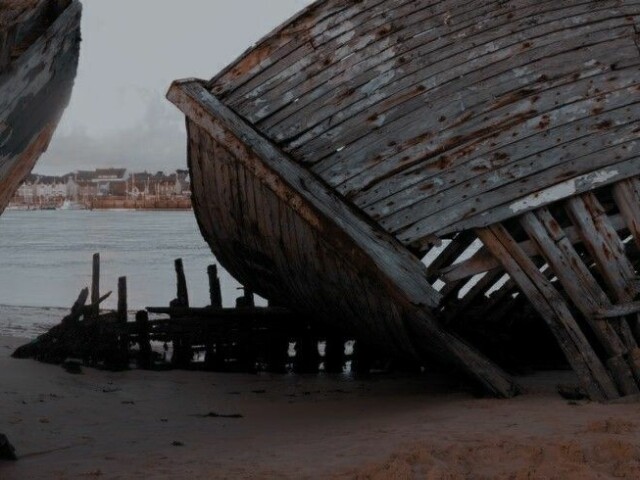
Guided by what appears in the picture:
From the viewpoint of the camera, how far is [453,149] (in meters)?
6.16

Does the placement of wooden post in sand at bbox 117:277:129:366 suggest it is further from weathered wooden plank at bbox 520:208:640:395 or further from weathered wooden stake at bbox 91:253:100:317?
weathered wooden plank at bbox 520:208:640:395

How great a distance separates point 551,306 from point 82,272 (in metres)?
29.3

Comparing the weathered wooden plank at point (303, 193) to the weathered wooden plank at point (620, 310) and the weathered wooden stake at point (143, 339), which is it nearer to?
the weathered wooden plank at point (620, 310)

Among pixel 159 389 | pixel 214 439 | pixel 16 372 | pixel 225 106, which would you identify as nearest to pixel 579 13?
pixel 225 106

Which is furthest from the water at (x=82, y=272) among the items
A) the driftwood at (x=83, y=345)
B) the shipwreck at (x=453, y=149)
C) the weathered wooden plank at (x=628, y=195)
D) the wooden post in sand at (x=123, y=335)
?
the weathered wooden plank at (x=628, y=195)

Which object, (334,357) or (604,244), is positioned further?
(334,357)

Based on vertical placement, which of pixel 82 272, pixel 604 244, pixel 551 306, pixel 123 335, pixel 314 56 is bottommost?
pixel 82 272

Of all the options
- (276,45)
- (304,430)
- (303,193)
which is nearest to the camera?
(303,193)

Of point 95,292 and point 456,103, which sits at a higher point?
point 456,103

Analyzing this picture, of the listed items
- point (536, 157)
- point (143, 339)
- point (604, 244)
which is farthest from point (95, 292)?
point (604, 244)

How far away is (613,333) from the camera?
598cm

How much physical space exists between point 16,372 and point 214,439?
3.71 metres

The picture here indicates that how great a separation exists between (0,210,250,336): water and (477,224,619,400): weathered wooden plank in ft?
34.8

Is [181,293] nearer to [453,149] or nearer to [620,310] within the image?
[453,149]
